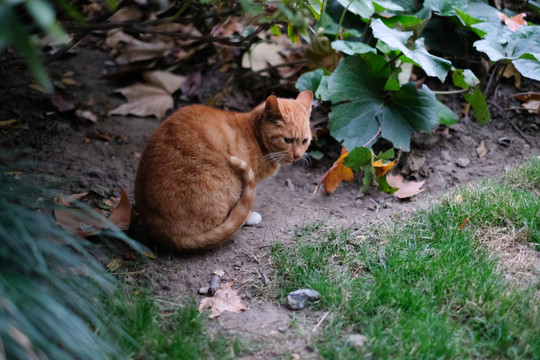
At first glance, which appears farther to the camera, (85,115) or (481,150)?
(85,115)

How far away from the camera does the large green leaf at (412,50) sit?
298cm

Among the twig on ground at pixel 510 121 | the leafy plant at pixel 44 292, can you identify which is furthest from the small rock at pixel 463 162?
the leafy plant at pixel 44 292

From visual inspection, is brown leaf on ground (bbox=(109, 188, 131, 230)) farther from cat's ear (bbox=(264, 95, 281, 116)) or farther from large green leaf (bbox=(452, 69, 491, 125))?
large green leaf (bbox=(452, 69, 491, 125))

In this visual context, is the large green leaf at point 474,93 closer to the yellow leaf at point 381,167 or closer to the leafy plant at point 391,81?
the leafy plant at point 391,81

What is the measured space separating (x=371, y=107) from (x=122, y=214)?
181cm

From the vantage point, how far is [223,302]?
7.66 feet

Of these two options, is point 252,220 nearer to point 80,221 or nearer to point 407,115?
point 80,221

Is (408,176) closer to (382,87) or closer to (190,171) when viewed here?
(382,87)

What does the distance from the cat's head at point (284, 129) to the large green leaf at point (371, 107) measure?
0.31m

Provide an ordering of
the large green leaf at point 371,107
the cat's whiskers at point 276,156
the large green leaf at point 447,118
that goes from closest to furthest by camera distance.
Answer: the cat's whiskers at point 276,156 < the large green leaf at point 371,107 < the large green leaf at point 447,118

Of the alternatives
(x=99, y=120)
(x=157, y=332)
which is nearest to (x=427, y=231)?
(x=157, y=332)

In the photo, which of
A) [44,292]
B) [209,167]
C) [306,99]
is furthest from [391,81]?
[44,292]

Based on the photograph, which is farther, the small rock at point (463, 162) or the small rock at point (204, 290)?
the small rock at point (463, 162)

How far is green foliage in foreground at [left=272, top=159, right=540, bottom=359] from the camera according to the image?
2.00 metres
